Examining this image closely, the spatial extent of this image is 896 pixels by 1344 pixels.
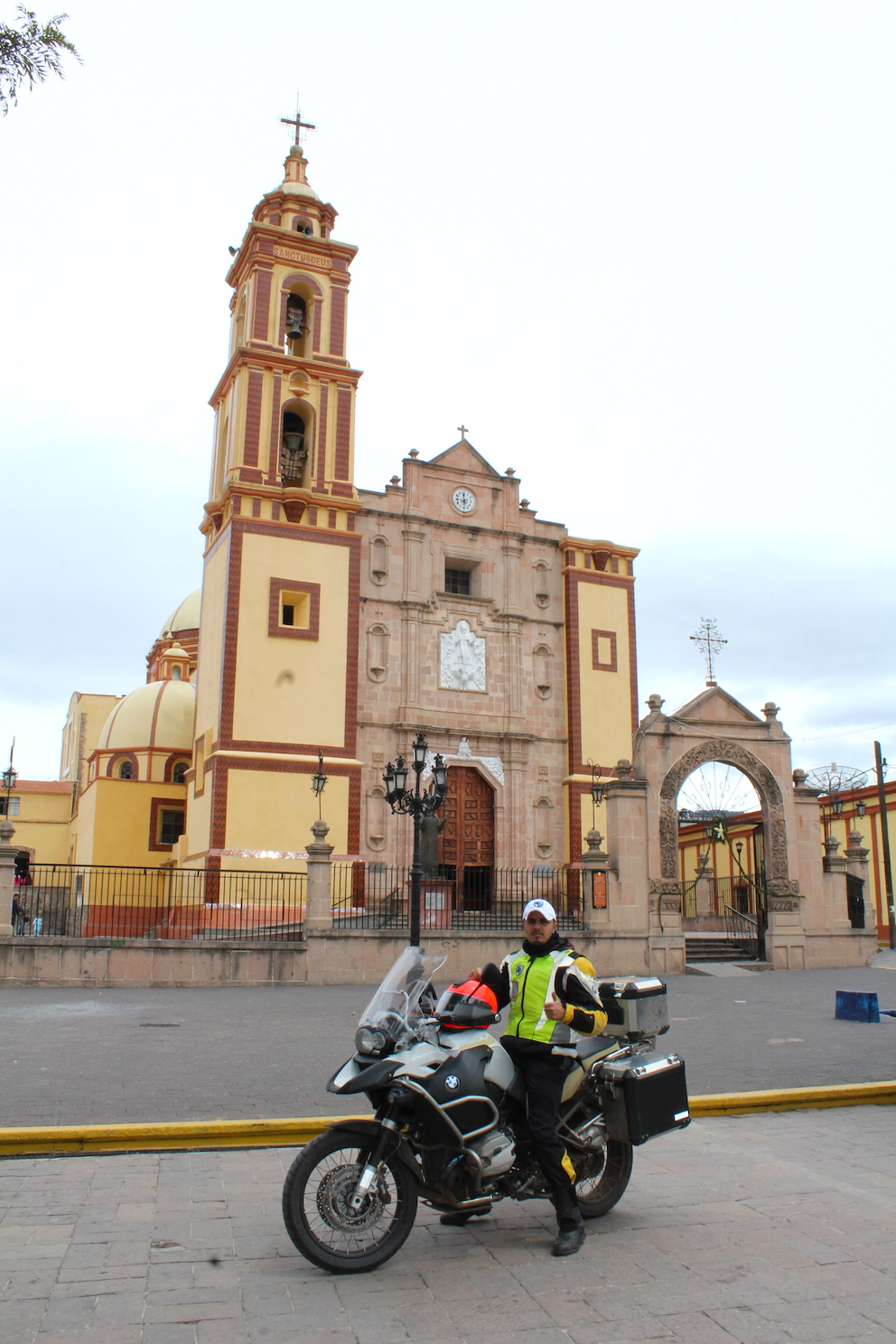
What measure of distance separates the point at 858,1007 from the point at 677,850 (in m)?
7.23

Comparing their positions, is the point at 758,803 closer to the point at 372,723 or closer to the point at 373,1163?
the point at 372,723

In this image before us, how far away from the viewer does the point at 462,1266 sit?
14.5 ft

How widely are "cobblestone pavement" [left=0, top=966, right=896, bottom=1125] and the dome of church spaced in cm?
3184

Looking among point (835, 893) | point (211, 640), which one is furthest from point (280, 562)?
point (835, 893)

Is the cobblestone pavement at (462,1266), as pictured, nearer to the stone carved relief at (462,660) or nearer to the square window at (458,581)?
the stone carved relief at (462,660)

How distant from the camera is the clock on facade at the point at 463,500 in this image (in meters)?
29.9

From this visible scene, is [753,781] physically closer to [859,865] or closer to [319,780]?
[859,865]

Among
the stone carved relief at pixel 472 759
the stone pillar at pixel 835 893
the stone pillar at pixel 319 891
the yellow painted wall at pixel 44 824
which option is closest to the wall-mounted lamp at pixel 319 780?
the stone carved relief at pixel 472 759

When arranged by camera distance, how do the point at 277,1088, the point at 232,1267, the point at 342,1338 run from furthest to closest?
the point at 277,1088
the point at 232,1267
the point at 342,1338

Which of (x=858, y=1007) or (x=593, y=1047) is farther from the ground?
(x=593, y=1047)

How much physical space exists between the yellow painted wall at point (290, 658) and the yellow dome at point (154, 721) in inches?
337

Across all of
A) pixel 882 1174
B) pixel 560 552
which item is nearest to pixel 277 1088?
pixel 882 1174

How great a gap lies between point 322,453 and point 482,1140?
81.6ft

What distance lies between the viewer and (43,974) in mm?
16656
